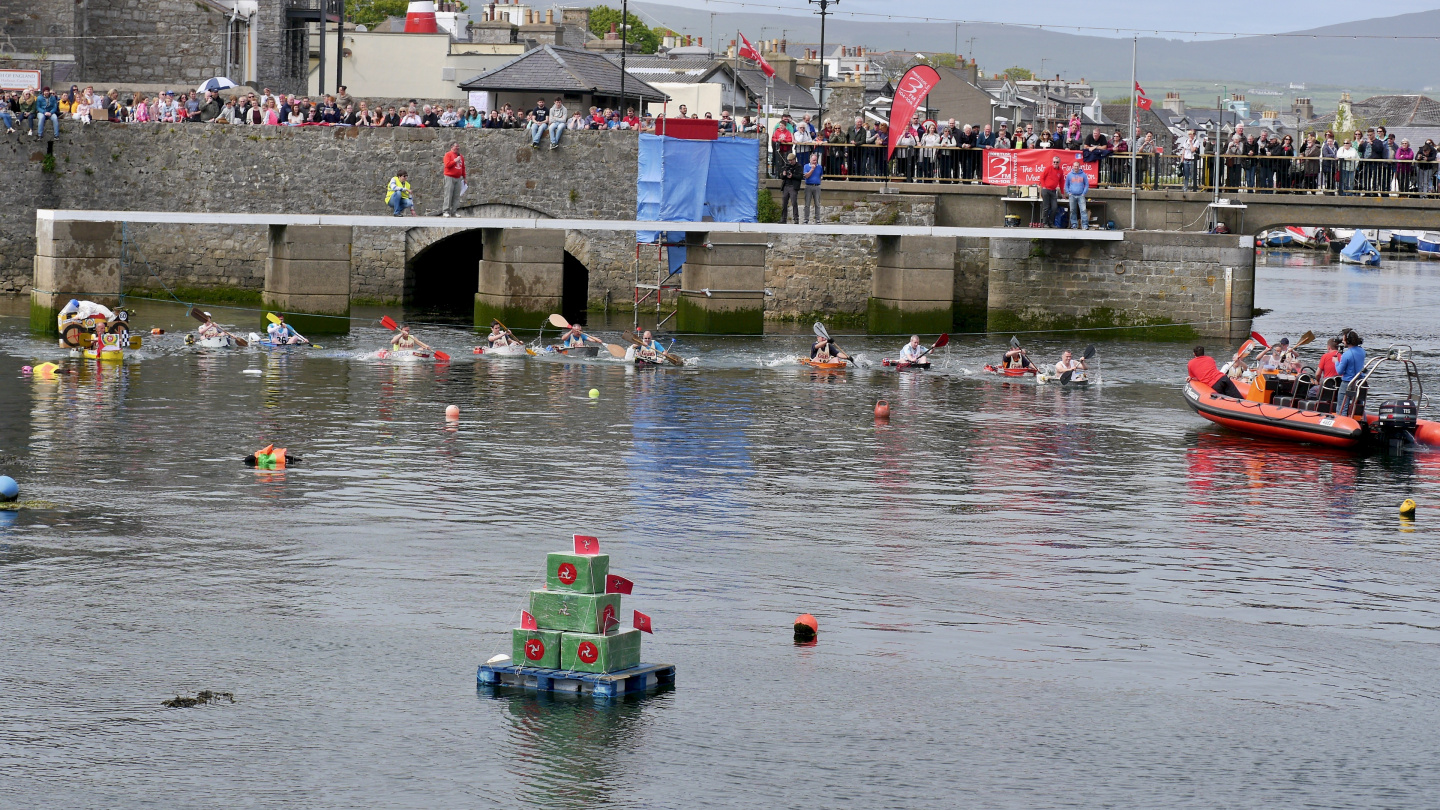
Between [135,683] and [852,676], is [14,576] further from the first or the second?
[852,676]

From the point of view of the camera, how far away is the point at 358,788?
39.2 feet

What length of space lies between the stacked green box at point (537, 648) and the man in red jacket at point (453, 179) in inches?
1265

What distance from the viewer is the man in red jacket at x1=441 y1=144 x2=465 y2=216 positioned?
44688mm

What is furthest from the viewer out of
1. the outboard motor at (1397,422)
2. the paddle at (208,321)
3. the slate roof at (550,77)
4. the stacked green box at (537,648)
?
the slate roof at (550,77)

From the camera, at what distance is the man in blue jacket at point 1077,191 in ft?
143

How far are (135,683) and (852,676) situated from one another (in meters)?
5.83

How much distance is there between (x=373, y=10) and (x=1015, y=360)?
83.0 metres

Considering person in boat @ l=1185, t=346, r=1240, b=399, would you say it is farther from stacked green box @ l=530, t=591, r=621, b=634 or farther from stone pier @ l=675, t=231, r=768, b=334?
stacked green box @ l=530, t=591, r=621, b=634

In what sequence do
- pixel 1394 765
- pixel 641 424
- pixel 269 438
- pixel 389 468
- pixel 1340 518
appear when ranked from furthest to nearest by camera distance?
pixel 641 424, pixel 269 438, pixel 389 468, pixel 1340 518, pixel 1394 765

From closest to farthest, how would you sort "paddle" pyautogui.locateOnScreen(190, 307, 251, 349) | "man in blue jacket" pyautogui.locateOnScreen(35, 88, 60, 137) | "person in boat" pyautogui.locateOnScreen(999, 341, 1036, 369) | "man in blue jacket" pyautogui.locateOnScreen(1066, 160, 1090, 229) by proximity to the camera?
"person in boat" pyautogui.locateOnScreen(999, 341, 1036, 369) → "paddle" pyautogui.locateOnScreen(190, 307, 251, 349) → "man in blue jacket" pyautogui.locateOnScreen(1066, 160, 1090, 229) → "man in blue jacket" pyautogui.locateOnScreen(35, 88, 60, 137)

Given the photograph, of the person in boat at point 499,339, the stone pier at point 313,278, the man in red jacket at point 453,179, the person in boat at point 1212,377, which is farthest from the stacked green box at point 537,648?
the man in red jacket at point 453,179

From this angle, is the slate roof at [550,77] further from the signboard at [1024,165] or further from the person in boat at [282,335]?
the person in boat at [282,335]

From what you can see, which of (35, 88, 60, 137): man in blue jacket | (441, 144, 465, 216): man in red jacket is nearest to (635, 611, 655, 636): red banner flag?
(441, 144, 465, 216): man in red jacket

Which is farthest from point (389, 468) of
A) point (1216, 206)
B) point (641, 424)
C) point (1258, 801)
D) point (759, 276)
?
point (1216, 206)
